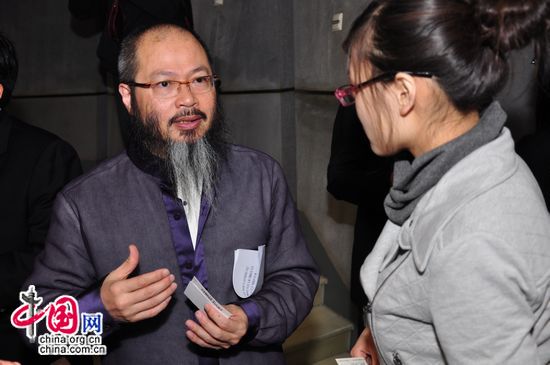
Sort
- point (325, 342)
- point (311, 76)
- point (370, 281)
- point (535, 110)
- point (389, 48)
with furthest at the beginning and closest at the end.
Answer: point (311, 76) → point (325, 342) → point (535, 110) → point (370, 281) → point (389, 48)

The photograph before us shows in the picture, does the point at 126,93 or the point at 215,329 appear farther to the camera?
the point at 126,93

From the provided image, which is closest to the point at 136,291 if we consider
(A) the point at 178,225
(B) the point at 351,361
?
(A) the point at 178,225

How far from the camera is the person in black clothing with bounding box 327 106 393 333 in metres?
2.48

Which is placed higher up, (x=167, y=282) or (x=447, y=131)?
(x=447, y=131)

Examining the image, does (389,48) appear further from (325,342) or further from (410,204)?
(325,342)

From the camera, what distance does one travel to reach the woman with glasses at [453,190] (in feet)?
3.35

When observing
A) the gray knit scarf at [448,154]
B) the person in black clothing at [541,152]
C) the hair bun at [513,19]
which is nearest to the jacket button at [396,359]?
the gray knit scarf at [448,154]

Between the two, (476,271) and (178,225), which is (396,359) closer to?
(476,271)

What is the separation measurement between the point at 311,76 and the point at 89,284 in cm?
260

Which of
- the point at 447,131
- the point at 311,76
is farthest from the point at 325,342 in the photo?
the point at 447,131

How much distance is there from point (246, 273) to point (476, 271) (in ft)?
2.65

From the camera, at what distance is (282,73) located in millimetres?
4102

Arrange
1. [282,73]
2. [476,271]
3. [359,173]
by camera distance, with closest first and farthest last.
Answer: [476,271], [359,173], [282,73]

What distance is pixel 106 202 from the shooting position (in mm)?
1685
